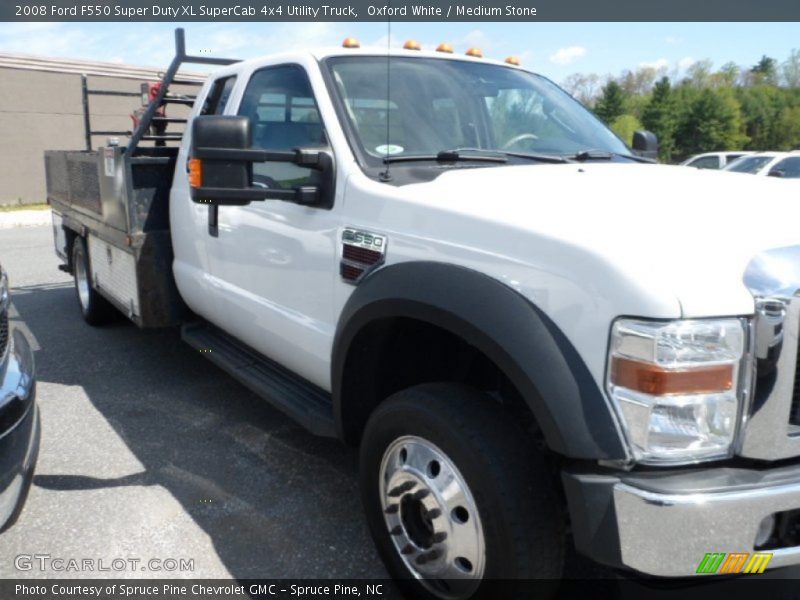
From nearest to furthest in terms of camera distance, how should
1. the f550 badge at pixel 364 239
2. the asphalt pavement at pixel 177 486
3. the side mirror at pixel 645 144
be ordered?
1. the f550 badge at pixel 364 239
2. the asphalt pavement at pixel 177 486
3. the side mirror at pixel 645 144

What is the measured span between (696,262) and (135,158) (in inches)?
144

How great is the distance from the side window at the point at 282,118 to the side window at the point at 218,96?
27 cm

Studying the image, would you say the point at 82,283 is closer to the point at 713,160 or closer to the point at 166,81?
the point at 166,81

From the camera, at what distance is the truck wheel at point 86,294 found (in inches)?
242

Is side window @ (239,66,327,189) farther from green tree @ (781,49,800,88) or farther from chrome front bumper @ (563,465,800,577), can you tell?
green tree @ (781,49,800,88)

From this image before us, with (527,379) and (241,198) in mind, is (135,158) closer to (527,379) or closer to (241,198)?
(241,198)

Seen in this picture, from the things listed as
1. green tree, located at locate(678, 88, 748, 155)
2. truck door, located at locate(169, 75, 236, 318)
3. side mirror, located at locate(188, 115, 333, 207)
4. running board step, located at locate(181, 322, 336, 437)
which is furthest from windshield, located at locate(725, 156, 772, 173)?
green tree, located at locate(678, 88, 748, 155)

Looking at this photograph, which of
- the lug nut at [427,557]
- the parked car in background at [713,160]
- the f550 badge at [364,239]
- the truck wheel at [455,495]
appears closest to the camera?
the truck wheel at [455,495]

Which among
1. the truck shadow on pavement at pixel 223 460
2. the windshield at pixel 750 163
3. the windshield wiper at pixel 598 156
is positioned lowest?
the truck shadow on pavement at pixel 223 460

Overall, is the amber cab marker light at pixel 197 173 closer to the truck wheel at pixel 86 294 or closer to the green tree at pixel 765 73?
the truck wheel at pixel 86 294

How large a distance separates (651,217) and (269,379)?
7.07ft

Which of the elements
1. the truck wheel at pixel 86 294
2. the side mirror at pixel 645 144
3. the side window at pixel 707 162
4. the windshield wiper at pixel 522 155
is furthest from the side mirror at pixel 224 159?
the side window at pixel 707 162

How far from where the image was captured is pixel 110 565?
115 inches

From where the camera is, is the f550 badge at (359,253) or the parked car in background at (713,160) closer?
the f550 badge at (359,253)
